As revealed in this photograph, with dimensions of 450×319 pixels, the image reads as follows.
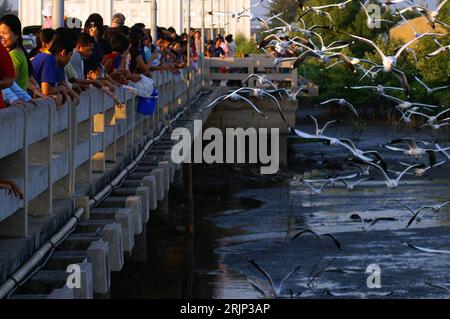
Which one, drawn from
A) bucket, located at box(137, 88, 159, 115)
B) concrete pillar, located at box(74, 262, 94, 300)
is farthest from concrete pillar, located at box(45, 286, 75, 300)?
bucket, located at box(137, 88, 159, 115)

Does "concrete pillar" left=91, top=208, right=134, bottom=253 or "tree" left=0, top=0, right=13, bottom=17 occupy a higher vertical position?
"concrete pillar" left=91, top=208, right=134, bottom=253

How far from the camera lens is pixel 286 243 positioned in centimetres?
2231

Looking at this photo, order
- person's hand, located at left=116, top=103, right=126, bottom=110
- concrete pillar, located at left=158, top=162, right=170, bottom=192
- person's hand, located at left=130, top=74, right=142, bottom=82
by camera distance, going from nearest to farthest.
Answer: person's hand, located at left=116, top=103, right=126, bottom=110 < person's hand, located at left=130, top=74, right=142, bottom=82 < concrete pillar, located at left=158, top=162, right=170, bottom=192

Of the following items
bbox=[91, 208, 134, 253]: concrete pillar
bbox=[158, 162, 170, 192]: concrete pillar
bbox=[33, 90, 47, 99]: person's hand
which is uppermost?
bbox=[33, 90, 47, 99]: person's hand

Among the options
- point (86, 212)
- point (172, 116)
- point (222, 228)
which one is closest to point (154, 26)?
point (172, 116)

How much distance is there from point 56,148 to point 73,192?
1.53 feet

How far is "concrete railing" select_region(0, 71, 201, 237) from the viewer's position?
35.1 feet

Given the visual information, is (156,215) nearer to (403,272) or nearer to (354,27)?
(403,272)

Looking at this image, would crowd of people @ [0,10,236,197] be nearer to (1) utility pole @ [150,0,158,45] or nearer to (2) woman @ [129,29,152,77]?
(2) woman @ [129,29,152,77]

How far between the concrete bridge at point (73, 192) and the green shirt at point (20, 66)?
0.28 m

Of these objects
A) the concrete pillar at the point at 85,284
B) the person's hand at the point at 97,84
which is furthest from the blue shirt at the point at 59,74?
the concrete pillar at the point at 85,284

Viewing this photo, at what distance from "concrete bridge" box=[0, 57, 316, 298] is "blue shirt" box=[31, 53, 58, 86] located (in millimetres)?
320

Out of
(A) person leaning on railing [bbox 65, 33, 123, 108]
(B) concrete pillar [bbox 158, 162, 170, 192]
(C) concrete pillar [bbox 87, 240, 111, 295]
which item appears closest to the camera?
(C) concrete pillar [bbox 87, 240, 111, 295]

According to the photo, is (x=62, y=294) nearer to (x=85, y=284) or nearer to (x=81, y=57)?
(x=85, y=284)
